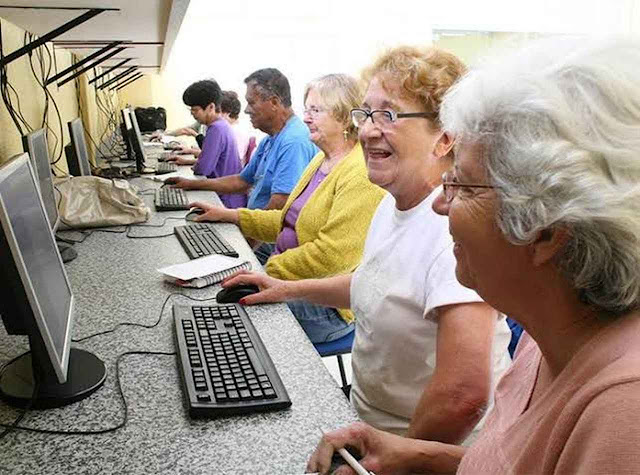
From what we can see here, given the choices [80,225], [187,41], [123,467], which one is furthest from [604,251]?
[187,41]

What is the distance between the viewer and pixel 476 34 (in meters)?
7.37

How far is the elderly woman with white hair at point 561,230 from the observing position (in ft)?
1.88

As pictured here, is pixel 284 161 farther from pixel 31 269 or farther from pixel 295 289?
pixel 31 269

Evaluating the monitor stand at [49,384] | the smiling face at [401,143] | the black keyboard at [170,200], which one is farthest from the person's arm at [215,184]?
the monitor stand at [49,384]

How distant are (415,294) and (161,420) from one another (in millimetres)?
516

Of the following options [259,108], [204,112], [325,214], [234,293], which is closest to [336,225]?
[325,214]

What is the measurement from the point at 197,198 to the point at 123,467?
2316 millimetres

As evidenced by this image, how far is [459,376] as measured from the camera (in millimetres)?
1012

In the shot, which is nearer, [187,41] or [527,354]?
[527,354]

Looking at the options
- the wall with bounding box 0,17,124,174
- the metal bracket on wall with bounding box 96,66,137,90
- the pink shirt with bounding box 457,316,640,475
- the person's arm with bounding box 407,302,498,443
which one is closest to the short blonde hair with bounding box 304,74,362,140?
the wall with bounding box 0,17,124,174

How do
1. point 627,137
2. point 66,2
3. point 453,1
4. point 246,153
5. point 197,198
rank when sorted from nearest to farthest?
1. point 627,137
2. point 66,2
3. point 197,198
4. point 246,153
5. point 453,1

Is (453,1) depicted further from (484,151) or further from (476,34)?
(484,151)

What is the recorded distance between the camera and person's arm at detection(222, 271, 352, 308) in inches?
59.0

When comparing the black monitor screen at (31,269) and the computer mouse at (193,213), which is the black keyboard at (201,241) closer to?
the computer mouse at (193,213)
